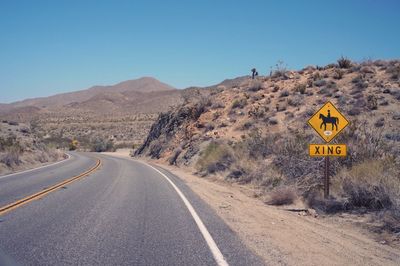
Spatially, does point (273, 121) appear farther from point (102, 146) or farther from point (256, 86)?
point (102, 146)

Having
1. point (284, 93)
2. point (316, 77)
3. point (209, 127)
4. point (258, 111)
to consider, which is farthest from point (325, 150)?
point (316, 77)

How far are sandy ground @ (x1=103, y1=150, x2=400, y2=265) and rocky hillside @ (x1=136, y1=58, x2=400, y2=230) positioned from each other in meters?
1.13

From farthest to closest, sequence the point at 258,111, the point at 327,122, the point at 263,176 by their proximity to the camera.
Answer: the point at 258,111 < the point at 263,176 < the point at 327,122

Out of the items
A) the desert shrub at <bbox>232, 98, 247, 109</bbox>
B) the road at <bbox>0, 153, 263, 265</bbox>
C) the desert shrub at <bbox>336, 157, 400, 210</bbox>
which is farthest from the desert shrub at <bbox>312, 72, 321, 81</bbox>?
the road at <bbox>0, 153, 263, 265</bbox>

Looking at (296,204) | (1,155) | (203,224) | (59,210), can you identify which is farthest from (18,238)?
(1,155)

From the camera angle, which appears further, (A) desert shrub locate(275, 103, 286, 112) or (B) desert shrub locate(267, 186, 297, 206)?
(A) desert shrub locate(275, 103, 286, 112)

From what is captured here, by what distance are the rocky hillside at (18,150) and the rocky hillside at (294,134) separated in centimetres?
1059

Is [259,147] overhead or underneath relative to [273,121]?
underneath

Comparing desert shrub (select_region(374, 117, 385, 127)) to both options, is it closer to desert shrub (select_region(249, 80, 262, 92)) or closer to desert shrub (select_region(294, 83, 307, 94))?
desert shrub (select_region(294, 83, 307, 94))

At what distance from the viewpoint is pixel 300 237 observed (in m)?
8.88

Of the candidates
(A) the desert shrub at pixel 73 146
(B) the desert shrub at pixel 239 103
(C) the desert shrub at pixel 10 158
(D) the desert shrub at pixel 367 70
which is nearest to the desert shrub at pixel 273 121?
(B) the desert shrub at pixel 239 103

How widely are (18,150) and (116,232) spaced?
79.3 feet

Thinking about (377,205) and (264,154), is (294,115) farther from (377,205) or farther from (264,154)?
(377,205)

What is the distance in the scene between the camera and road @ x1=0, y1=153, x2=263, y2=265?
6863 millimetres
